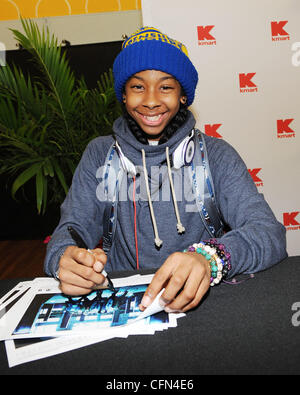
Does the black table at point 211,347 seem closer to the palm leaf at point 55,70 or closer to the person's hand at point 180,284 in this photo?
the person's hand at point 180,284

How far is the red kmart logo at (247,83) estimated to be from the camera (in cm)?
230

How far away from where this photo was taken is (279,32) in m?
2.23

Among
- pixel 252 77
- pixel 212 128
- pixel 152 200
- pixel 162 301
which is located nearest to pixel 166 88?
pixel 152 200

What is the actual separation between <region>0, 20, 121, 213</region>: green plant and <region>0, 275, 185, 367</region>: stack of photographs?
1.46 m

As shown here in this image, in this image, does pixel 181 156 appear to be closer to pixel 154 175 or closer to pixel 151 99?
pixel 154 175

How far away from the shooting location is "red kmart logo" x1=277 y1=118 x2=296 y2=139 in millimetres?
2365

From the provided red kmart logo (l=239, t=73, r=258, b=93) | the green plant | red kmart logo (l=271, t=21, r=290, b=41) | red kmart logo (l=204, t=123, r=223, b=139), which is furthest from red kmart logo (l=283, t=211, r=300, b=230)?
the green plant

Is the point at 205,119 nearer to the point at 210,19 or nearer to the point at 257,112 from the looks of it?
the point at 257,112

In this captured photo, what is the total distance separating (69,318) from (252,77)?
7.02 ft

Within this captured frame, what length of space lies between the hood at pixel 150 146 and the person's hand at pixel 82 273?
1.65 ft

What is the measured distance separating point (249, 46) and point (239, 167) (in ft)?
4.81

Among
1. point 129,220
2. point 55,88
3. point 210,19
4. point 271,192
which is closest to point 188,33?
point 210,19

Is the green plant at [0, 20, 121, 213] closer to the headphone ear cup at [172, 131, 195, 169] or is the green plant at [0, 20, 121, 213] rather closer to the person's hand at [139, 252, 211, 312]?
the headphone ear cup at [172, 131, 195, 169]

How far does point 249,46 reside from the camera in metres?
2.26
